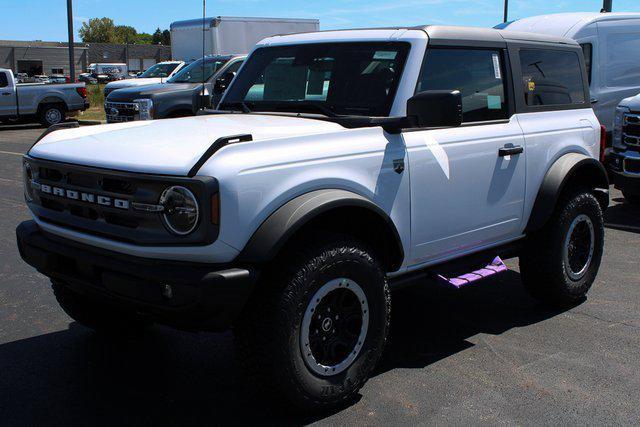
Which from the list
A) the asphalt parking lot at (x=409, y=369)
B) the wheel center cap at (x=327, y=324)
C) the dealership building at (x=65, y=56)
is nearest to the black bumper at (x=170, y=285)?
the wheel center cap at (x=327, y=324)

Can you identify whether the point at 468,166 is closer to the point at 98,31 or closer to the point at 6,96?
the point at 6,96

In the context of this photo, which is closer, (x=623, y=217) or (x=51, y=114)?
(x=623, y=217)

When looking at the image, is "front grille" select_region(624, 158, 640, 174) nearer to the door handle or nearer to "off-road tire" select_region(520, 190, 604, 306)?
"off-road tire" select_region(520, 190, 604, 306)

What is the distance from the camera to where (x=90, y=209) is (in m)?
3.51

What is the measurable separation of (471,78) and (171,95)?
408 inches

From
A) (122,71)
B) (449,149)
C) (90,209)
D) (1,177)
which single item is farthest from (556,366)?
(122,71)

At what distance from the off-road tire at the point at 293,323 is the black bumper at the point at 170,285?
0.16 m

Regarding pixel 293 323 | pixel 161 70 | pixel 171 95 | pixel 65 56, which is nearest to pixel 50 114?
pixel 161 70

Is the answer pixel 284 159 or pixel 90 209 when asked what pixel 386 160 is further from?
pixel 90 209

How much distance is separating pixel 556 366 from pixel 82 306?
286cm

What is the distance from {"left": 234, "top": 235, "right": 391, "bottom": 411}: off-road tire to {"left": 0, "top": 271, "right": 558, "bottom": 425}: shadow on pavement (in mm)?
179

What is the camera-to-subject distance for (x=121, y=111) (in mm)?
15117

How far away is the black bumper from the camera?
121 inches

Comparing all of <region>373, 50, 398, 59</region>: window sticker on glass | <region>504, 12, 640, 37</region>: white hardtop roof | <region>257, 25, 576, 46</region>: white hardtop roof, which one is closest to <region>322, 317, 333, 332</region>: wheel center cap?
<region>373, 50, 398, 59</region>: window sticker on glass
